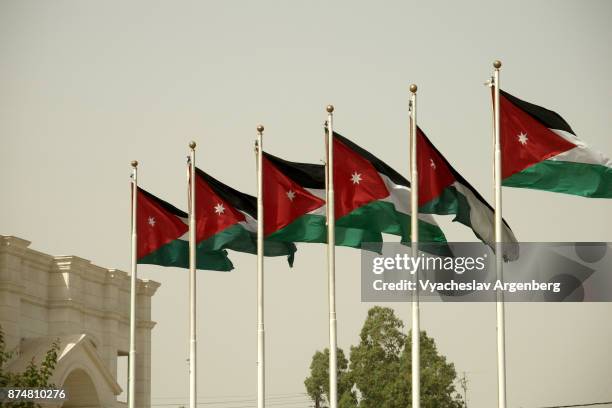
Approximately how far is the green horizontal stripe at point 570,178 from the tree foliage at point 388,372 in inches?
2258

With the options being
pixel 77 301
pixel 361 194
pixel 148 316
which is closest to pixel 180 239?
pixel 361 194

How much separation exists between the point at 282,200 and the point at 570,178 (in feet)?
27.9

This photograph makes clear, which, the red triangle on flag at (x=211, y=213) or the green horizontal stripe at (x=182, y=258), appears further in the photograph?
the green horizontal stripe at (x=182, y=258)

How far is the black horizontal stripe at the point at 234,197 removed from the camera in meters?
37.1

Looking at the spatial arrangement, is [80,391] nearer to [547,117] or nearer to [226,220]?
[226,220]

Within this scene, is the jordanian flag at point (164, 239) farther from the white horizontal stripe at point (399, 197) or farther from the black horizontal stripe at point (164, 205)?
the white horizontal stripe at point (399, 197)

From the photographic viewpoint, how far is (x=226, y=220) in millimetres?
37000

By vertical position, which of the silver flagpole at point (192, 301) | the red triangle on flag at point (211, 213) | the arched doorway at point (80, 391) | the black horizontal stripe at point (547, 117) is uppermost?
the black horizontal stripe at point (547, 117)

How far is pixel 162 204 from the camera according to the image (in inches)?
1502

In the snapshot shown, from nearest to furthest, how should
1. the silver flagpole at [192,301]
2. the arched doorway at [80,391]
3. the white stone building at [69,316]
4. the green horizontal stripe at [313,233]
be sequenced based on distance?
the green horizontal stripe at [313,233], the silver flagpole at [192,301], the white stone building at [69,316], the arched doorway at [80,391]

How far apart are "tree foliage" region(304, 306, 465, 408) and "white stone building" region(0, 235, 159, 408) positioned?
35.5 meters

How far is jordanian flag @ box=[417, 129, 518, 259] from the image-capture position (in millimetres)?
32562

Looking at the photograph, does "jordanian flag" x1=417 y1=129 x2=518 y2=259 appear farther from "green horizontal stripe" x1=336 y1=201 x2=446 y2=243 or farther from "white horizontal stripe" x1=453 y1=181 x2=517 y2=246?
"green horizontal stripe" x1=336 y1=201 x2=446 y2=243

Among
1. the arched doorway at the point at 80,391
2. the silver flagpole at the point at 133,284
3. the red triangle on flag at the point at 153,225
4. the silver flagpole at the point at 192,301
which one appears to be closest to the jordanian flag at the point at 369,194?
the silver flagpole at the point at 192,301
